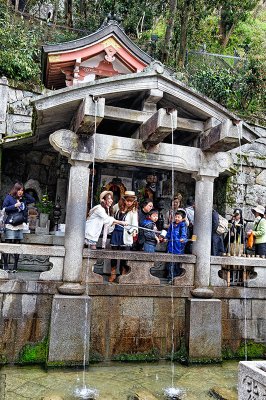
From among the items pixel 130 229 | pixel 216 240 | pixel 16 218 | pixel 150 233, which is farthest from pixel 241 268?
pixel 16 218

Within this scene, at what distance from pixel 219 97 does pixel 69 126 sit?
30.4ft

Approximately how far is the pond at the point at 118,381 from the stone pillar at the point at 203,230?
173 centimetres

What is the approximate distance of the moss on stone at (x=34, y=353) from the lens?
289 inches

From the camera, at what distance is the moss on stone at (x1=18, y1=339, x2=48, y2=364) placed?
7.34 m

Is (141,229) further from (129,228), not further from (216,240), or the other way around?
(216,240)

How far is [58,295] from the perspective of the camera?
297 inches

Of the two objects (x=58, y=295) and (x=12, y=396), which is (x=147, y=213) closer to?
(x=58, y=295)

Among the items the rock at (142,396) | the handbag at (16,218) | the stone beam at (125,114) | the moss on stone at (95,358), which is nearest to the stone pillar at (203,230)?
the stone beam at (125,114)

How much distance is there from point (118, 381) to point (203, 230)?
3.70 metres

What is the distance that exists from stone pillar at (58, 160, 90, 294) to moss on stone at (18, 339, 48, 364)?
1.24 m

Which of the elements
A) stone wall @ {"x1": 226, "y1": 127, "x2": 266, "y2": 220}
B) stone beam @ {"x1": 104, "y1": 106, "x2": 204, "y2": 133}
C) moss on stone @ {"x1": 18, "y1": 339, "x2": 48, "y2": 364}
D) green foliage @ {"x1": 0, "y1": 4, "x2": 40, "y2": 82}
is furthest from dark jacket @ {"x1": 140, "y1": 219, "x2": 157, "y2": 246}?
green foliage @ {"x1": 0, "y1": 4, "x2": 40, "y2": 82}

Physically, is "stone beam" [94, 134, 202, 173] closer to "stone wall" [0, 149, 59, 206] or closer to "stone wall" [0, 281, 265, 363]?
"stone wall" [0, 281, 265, 363]

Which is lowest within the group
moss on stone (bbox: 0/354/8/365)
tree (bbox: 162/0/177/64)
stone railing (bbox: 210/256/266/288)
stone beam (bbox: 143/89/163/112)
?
moss on stone (bbox: 0/354/8/365)

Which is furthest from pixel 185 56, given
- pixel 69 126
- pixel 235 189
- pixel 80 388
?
pixel 80 388
